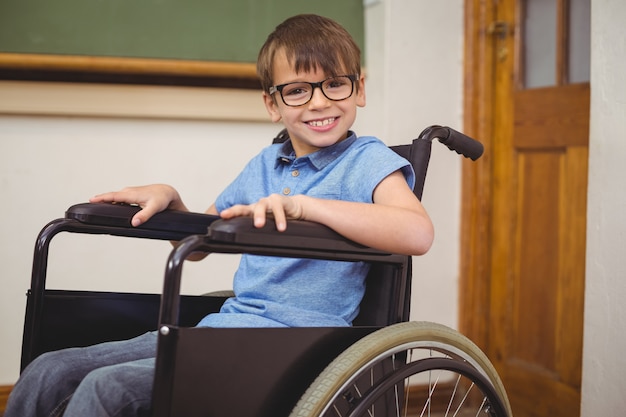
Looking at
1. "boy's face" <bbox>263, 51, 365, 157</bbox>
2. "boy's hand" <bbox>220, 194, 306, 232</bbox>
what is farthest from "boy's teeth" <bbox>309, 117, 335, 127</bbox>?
"boy's hand" <bbox>220, 194, 306, 232</bbox>

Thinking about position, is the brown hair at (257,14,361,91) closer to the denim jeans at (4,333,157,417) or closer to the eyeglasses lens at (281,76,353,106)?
the eyeglasses lens at (281,76,353,106)

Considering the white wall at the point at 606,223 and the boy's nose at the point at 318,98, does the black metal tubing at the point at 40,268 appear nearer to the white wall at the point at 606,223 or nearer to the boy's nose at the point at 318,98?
the boy's nose at the point at 318,98

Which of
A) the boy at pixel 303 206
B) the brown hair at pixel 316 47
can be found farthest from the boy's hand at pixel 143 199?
the brown hair at pixel 316 47

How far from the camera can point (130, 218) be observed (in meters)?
1.31

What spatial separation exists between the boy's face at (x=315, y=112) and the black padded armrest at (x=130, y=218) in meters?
0.21

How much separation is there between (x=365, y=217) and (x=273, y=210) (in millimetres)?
142

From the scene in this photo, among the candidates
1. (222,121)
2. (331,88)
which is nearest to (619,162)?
(331,88)

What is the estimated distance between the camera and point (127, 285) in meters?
2.25

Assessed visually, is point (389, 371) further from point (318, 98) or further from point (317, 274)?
point (318, 98)

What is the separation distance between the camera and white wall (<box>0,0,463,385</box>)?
2162 millimetres

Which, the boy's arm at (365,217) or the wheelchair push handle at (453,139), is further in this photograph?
the wheelchair push handle at (453,139)

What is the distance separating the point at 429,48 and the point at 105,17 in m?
0.92

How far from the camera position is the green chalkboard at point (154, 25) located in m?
2.09

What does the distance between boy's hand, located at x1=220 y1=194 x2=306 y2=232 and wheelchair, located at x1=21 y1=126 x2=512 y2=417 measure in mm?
12
